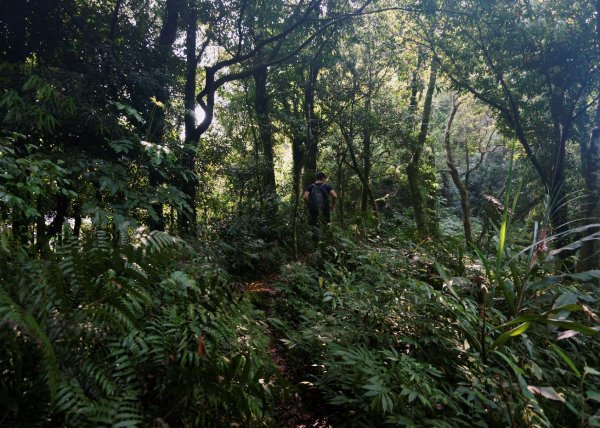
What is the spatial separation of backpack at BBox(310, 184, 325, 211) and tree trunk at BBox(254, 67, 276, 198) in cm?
93

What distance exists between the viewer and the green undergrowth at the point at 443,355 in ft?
6.69

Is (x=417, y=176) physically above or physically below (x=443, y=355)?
above

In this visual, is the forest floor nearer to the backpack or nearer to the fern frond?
the fern frond

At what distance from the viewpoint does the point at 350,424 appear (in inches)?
90.6

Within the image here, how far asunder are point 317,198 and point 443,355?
17.8ft

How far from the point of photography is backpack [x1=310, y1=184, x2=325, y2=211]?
26.1ft

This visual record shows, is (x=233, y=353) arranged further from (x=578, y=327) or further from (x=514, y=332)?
(x=578, y=327)

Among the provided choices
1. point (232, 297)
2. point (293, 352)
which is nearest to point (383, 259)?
point (293, 352)

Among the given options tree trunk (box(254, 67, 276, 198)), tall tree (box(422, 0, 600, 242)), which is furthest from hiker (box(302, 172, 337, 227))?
tall tree (box(422, 0, 600, 242))

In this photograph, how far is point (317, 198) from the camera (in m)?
7.95

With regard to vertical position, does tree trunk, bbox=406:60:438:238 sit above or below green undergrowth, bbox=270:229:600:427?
above

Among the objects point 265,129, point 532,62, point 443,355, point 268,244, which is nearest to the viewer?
point 443,355

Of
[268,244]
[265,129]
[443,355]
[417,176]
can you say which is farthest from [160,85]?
[417,176]

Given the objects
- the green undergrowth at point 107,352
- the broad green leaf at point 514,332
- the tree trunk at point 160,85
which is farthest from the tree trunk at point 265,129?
the broad green leaf at point 514,332
